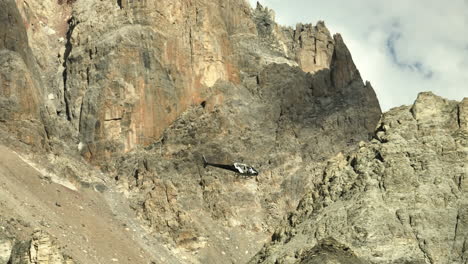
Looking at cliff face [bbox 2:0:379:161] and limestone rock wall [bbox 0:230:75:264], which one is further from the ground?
cliff face [bbox 2:0:379:161]

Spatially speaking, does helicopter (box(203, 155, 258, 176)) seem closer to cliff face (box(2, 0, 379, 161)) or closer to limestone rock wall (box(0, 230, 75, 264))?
cliff face (box(2, 0, 379, 161))

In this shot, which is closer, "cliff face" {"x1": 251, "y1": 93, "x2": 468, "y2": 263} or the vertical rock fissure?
"cliff face" {"x1": 251, "y1": 93, "x2": 468, "y2": 263}

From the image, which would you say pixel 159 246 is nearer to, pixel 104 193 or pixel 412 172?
pixel 104 193

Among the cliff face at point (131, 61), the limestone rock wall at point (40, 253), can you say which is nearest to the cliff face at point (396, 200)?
the limestone rock wall at point (40, 253)

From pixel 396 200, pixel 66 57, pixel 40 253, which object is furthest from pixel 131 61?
pixel 40 253

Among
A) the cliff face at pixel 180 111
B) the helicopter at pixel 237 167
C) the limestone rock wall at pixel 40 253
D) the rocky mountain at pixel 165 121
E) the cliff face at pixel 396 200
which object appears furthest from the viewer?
the helicopter at pixel 237 167

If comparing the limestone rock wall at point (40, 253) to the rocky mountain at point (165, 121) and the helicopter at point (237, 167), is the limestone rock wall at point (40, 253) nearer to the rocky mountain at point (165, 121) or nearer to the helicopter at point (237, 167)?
the rocky mountain at point (165, 121)

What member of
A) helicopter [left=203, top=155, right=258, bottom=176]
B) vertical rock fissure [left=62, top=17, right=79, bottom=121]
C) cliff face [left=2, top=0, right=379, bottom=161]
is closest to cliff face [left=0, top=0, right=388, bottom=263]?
cliff face [left=2, top=0, right=379, bottom=161]
